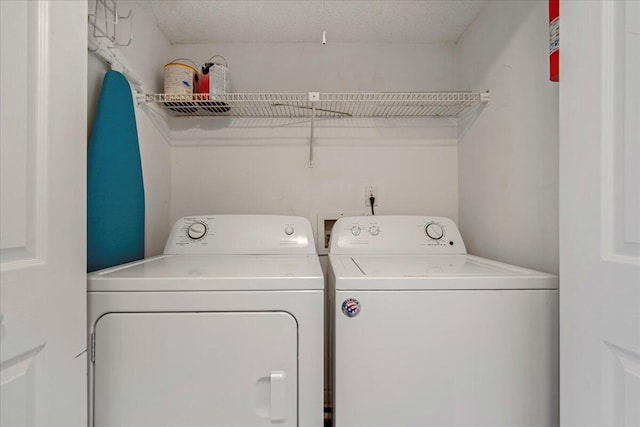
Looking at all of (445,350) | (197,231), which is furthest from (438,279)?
(197,231)

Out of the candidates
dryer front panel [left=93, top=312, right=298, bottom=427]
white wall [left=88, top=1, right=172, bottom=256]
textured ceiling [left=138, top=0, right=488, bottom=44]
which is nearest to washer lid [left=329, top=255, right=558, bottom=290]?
dryer front panel [left=93, top=312, right=298, bottom=427]

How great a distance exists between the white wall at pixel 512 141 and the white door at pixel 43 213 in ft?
4.80

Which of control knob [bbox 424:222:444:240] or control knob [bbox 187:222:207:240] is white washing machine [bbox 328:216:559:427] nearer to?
control knob [bbox 424:222:444:240]

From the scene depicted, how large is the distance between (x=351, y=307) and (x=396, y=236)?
725 millimetres

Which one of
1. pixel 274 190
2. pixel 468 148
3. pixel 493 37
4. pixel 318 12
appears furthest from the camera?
pixel 274 190

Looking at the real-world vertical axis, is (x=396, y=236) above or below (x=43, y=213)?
below

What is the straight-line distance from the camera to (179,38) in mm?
1745

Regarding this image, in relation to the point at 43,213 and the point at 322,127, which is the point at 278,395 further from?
the point at 322,127

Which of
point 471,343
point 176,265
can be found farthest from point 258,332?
point 471,343

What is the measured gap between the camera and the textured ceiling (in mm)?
1479

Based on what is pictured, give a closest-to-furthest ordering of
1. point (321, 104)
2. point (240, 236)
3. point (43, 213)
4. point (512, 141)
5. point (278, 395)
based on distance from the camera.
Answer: point (43, 213) < point (278, 395) < point (512, 141) < point (240, 236) < point (321, 104)

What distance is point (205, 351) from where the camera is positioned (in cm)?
86
